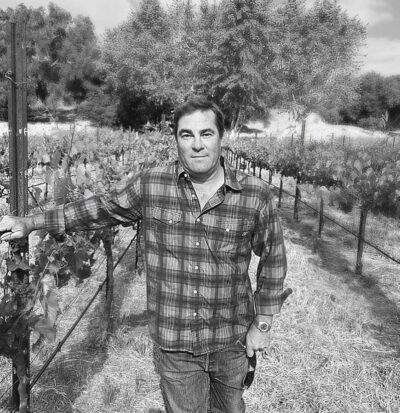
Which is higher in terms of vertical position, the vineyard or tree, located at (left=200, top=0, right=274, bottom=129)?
tree, located at (left=200, top=0, right=274, bottom=129)

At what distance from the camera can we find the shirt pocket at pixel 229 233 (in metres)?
1.82

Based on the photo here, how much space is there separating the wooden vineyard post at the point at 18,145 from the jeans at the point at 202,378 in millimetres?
632

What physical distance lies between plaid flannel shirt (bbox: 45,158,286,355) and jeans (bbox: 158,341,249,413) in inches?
2.4

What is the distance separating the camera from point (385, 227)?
8.68m

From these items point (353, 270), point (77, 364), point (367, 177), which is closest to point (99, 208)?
point (77, 364)

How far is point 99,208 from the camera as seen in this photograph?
76.6 inches

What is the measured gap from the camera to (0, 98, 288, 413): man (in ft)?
5.97

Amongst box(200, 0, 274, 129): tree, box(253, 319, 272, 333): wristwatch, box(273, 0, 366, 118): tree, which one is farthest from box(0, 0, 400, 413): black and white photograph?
box(273, 0, 366, 118): tree

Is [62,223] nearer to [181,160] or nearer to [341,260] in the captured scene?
[181,160]

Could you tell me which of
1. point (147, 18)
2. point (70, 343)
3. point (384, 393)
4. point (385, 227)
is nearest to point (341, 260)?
point (385, 227)

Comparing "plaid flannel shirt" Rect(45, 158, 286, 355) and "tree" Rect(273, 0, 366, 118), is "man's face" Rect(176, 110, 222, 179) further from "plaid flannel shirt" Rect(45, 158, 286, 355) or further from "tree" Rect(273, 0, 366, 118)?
"tree" Rect(273, 0, 366, 118)

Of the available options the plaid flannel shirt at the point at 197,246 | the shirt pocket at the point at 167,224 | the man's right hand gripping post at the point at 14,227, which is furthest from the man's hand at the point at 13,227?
the shirt pocket at the point at 167,224

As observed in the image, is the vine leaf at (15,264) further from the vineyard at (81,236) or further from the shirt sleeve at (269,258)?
the shirt sleeve at (269,258)

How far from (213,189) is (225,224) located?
157mm
